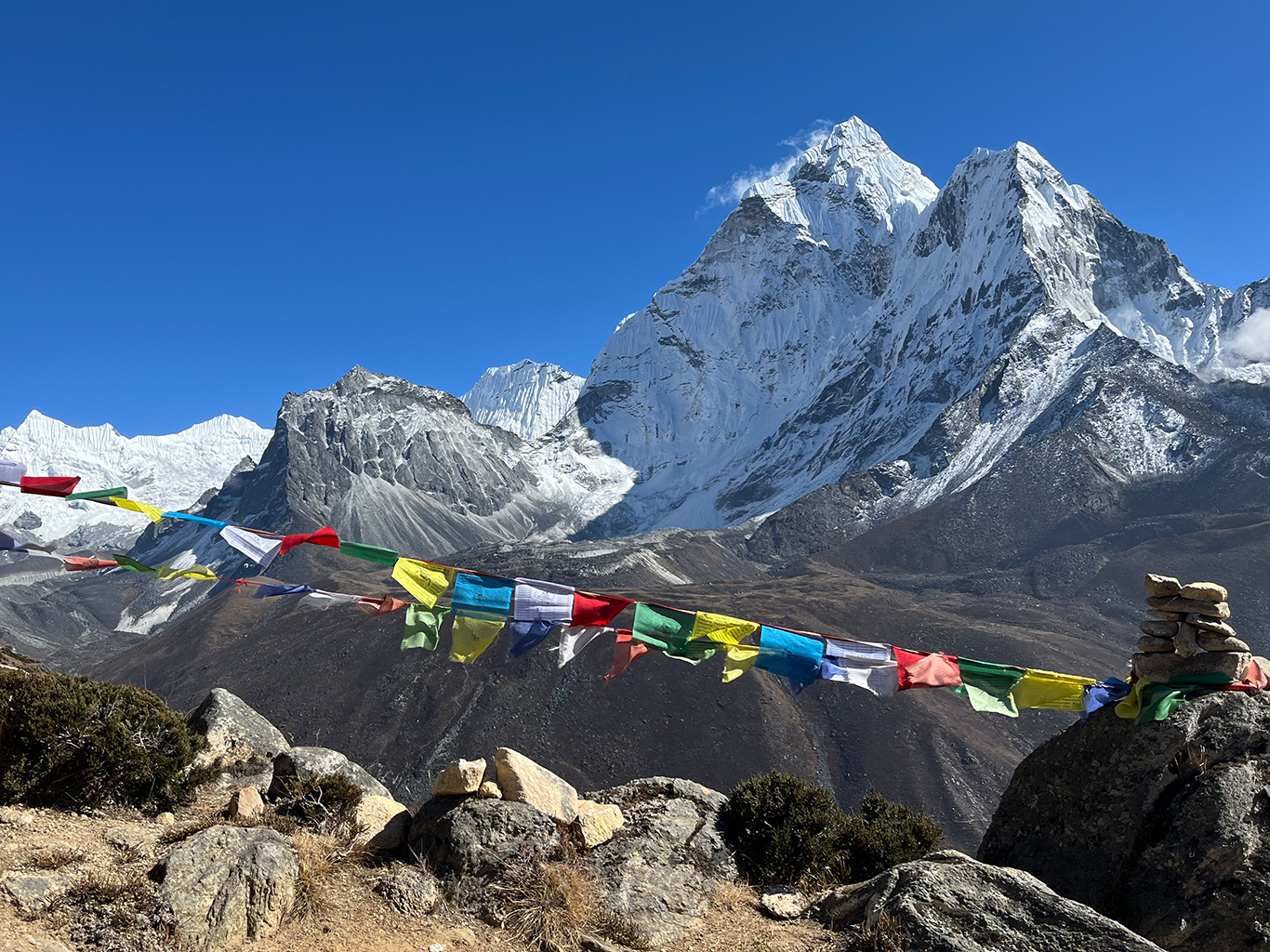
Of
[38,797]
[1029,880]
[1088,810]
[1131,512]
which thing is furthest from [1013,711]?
[1131,512]

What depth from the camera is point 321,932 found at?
6.84m

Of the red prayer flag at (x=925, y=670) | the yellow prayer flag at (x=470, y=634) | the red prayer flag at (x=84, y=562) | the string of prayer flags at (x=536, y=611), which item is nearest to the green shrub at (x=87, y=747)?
the red prayer flag at (x=84, y=562)

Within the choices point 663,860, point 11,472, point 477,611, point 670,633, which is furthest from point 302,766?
point 670,633

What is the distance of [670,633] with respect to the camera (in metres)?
9.01

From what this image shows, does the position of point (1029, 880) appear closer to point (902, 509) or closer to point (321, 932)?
Answer: point (321, 932)

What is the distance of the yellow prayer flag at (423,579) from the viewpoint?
8.74 metres

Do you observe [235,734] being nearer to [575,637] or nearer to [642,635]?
[575,637]

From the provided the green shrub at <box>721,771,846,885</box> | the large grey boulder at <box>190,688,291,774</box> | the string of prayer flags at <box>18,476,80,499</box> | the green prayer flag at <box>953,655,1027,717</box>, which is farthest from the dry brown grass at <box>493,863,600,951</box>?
the string of prayer flags at <box>18,476,80,499</box>

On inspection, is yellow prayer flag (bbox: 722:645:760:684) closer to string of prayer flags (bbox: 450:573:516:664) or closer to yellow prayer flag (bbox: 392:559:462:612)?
string of prayer flags (bbox: 450:573:516:664)

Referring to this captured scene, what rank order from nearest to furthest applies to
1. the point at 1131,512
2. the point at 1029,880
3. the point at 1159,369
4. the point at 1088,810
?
the point at 1029,880 < the point at 1088,810 < the point at 1131,512 < the point at 1159,369

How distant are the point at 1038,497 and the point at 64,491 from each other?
389ft

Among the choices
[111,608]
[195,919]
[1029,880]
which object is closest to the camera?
[195,919]

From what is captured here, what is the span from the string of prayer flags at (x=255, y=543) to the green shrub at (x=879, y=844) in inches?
276

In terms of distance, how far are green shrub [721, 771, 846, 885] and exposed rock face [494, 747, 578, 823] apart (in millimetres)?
1934
